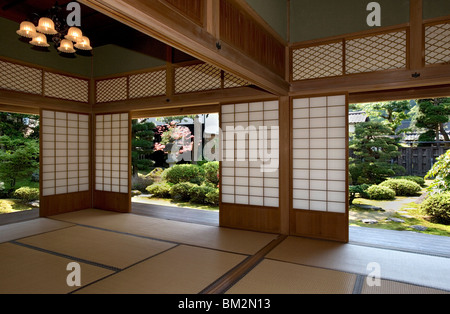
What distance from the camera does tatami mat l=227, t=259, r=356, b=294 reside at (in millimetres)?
2527

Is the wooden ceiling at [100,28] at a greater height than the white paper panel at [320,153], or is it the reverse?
the wooden ceiling at [100,28]

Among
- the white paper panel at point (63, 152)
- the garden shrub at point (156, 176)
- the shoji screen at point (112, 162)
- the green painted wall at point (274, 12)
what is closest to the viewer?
the green painted wall at point (274, 12)

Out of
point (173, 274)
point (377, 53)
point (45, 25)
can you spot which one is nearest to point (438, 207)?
point (377, 53)

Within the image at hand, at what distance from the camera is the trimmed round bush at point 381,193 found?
23.5 feet

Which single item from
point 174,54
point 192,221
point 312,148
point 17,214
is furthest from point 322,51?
point 17,214

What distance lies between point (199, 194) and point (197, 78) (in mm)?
3388

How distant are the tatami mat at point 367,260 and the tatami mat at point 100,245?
1.56 m

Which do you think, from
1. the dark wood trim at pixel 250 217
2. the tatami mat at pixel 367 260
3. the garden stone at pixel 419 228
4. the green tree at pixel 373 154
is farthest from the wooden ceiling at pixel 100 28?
the green tree at pixel 373 154

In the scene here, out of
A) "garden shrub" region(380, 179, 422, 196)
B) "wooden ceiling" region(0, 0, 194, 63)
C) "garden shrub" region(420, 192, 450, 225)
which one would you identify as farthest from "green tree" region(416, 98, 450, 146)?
"wooden ceiling" region(0, 0, 194, 63)

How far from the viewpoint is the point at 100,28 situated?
540 cm

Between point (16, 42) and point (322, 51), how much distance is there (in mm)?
4954

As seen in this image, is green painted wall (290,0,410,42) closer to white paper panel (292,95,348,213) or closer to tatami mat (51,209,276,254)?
white paper panel (292,95,348,213)

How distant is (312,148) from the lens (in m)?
4.20

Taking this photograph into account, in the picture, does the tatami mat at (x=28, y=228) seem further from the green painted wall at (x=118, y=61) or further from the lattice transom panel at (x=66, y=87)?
the green painted wall at (x=118, y=61)
